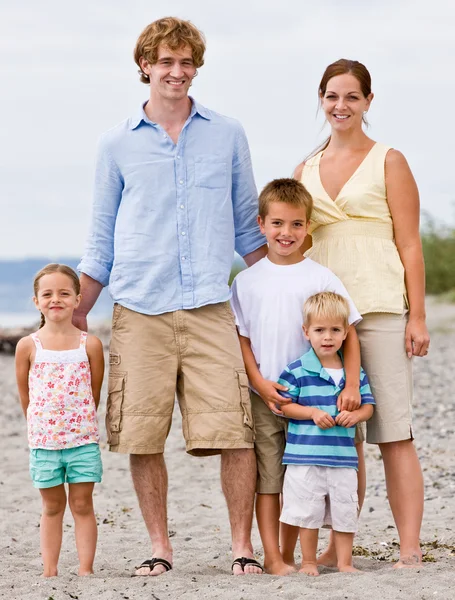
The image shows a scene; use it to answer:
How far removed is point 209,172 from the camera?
15.0ft

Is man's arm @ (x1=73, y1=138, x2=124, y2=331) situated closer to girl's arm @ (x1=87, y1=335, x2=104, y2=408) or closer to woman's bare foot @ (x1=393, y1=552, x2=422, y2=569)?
girl's arm @ (x1=87, y1=335, x2=104, y2=408)

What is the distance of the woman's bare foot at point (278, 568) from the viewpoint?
4535 mm

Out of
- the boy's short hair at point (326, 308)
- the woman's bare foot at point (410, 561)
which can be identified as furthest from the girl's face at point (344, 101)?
the woman's bare foot at point (410, 561)

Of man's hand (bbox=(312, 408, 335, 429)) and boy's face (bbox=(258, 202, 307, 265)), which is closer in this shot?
man's hand (bbox=(312, 408, 335, 429))

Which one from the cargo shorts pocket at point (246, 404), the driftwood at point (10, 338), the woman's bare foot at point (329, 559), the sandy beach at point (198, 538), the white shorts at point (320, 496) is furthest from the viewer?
the driftwood at point (10, 338)

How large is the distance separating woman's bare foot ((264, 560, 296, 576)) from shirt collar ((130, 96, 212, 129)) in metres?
2.14

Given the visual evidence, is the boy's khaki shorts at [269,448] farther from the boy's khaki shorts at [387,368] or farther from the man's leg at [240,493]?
the boy's khaki shorts at [387,368]

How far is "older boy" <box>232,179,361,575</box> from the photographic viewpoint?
4.48 m

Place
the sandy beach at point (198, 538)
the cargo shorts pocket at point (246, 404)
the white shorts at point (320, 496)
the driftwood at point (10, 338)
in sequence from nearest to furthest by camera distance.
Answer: the sandy beach at point (198, 538), the white shorts at point (320, 496), the cargo shorts pocket at point (246, 404), the driftwood at point (10, 338)

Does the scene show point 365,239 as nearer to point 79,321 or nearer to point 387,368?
point 387,368

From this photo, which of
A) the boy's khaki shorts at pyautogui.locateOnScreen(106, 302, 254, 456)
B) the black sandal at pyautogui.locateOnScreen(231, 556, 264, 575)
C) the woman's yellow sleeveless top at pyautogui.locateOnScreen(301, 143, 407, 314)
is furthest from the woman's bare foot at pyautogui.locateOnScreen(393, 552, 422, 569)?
the woman's yellow sleeveless top at pyautogui.locateOnScreen(301, 143, 407, 314)

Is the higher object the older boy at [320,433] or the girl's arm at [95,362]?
the girl's arm at [95,362]

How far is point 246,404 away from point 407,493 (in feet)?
2.91

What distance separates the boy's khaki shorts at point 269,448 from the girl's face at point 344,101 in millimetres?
1381
